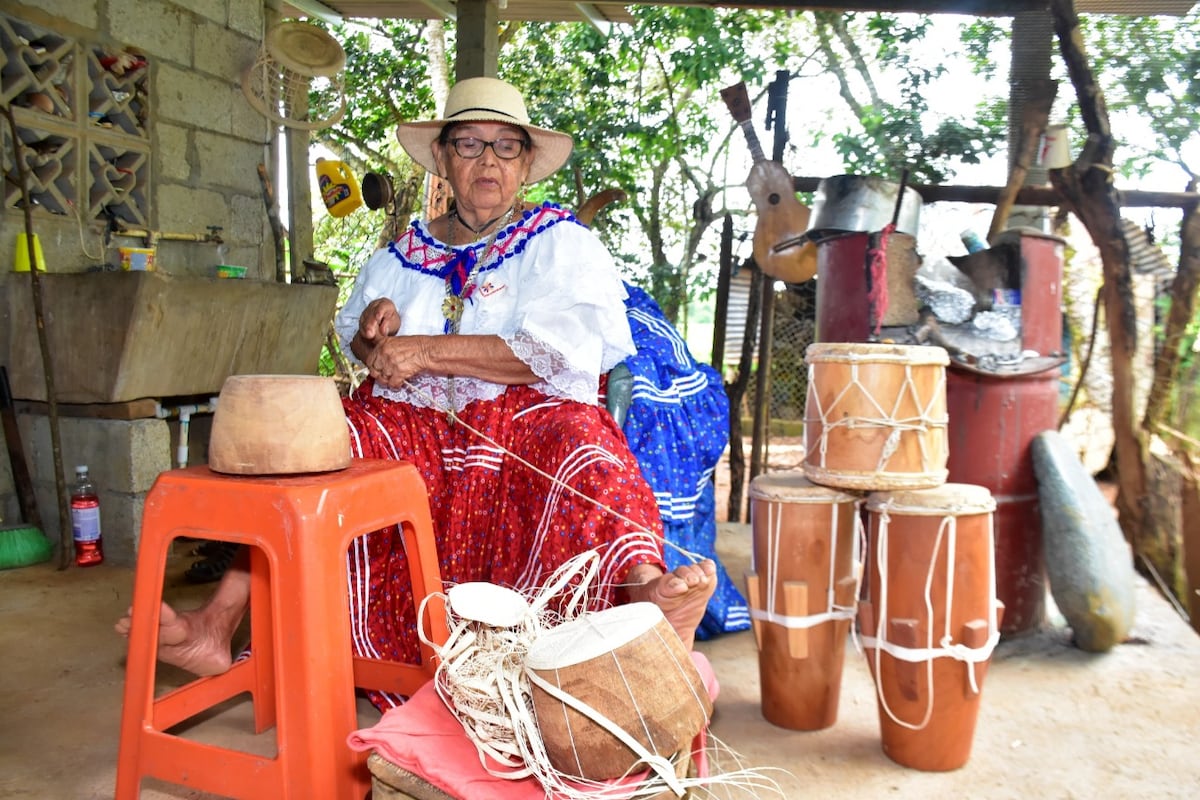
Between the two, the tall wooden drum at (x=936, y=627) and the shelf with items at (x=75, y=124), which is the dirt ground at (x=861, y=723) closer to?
the tall wooden drum at (x=936, y=627)

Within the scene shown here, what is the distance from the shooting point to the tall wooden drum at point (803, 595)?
2.30 metres

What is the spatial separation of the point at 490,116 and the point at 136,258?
8.02ft

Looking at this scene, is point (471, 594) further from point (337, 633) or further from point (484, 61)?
point (484, 61)

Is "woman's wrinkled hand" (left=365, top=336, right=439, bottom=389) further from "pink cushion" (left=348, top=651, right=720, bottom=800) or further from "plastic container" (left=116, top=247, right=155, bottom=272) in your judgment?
"plastic container" (left=116, top=247, right=155, bottom=272)

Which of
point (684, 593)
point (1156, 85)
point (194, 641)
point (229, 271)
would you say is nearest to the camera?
point (684, 593)

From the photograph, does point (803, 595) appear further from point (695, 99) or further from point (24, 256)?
point (695, 99)

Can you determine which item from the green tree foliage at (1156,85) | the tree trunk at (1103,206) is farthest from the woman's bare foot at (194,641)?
the green tree foliage at (1156,85)

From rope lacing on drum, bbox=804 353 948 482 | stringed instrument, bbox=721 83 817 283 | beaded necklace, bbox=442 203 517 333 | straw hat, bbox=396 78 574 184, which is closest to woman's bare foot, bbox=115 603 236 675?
beaded necklace, bbox=442 203 517 333

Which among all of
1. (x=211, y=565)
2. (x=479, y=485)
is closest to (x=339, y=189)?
(x=211, y=565)

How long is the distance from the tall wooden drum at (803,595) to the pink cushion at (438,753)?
3.30 feet

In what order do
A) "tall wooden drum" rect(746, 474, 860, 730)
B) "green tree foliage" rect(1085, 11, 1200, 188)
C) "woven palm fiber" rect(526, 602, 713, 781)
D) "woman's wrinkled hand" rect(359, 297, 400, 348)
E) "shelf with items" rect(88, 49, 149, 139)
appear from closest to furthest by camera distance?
1. "woven palm fiber" rect(526, 602, 713, 781)
2. "tall wooden drum" rect(746, 474, 860, 730)
3. "woman's wrinkled hand" rect(359, 297, 400, 348)
4. "shelf with items" rect(88, 49, 149, 139)
5. "green tree foliage" rect(1085, 11, 1200, 188)

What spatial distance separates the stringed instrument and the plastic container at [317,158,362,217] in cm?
252

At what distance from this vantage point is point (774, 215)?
480 cm

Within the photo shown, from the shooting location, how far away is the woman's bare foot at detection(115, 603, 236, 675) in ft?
6.47
